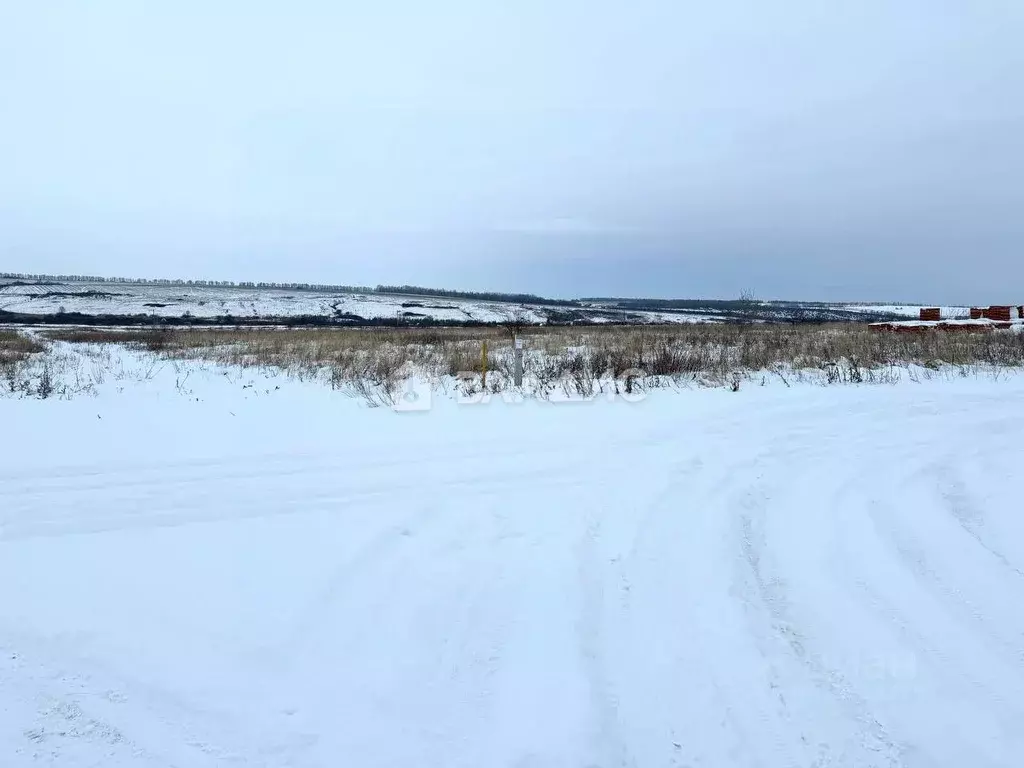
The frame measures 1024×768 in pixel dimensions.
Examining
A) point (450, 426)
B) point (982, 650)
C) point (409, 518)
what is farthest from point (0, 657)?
point (450, 426)

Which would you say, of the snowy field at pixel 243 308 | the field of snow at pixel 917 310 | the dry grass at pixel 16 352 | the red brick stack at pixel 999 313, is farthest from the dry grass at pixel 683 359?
the snowy field at pixel 243 308

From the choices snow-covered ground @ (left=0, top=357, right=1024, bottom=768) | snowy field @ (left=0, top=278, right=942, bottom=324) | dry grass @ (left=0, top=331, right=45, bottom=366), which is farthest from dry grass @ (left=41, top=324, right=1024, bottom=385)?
snowy field @ (left=0, top=278, right=942, bottom=324)

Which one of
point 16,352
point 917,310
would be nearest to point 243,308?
point 16,352

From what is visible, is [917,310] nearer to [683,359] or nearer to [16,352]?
Answer: [683,359]

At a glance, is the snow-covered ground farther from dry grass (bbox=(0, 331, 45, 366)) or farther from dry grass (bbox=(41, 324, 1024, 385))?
dry grass (bbox=(0, 331, 45, 366))

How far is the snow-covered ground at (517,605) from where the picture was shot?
6.33 feet

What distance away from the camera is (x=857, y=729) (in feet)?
6.33

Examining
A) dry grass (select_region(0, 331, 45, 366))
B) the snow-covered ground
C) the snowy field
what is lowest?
the snow-covered ground

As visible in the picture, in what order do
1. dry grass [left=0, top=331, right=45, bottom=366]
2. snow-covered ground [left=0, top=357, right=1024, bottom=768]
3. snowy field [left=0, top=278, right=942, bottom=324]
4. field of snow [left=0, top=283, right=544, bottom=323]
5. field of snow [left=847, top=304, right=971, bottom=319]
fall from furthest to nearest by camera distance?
field of snow [left=0, top=283, right=544, bottom=323] → snowy field [left=0, top=278, right=942, bottom=324] → field of snow [left=847, top=304, right=971, bottom=319] → dry grass [left=0, top=331, right=45, bottom=366] → snow-covered ground [left=0, top=357, right=1024, bottom=768]

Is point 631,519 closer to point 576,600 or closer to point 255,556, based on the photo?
point 576,600

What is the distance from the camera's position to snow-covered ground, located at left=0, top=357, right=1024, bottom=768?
1929mm

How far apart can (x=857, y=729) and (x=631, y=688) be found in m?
0.79

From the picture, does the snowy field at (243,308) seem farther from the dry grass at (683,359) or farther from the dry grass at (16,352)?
the dry grass at (683,359)

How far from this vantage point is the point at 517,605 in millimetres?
2723
